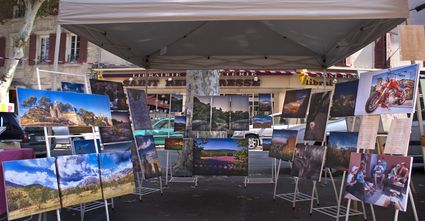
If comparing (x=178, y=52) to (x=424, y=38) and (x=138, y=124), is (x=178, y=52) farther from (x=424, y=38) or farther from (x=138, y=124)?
(x=424, y=38)

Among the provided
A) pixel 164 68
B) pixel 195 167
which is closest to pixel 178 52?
pixel 164 68

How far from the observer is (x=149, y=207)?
617 centimetres

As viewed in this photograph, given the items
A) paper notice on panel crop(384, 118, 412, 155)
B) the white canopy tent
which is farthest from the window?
paper notice on panel crop(384, 118, 412, 155)

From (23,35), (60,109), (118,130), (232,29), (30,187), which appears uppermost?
(23,35)

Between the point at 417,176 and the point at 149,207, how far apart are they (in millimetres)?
6459

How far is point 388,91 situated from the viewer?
447 centimetres

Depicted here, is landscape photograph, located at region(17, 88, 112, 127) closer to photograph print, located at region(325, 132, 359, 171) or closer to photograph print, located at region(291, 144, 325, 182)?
photograph print, located at region(291, 144, 325, 182)

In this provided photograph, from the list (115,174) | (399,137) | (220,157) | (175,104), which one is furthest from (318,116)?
(175,104)

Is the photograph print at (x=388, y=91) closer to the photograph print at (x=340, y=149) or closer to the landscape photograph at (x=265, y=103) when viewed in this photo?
the photograph print at (x=340, y=149)

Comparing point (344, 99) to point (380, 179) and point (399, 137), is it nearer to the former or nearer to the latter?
point (399, 137)

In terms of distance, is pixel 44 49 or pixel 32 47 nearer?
pixel 32 47

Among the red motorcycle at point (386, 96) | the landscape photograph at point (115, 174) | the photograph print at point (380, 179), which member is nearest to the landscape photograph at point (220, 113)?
the landscape photograph at point (115, 174)

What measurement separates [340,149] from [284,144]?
135cm

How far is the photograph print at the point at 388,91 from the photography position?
4.20 m
